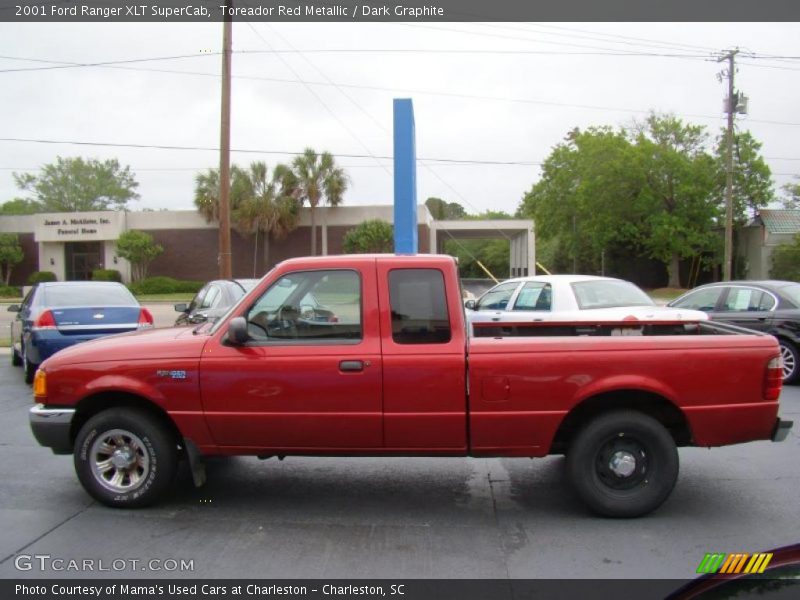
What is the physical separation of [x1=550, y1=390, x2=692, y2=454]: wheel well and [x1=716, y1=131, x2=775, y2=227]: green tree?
4005cm

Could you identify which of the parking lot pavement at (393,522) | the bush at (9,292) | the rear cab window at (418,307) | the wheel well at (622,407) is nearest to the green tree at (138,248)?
the bush at (9,292)

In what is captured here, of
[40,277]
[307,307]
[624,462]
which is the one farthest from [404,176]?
[40,277]

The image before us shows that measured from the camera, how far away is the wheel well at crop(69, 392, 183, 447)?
514cm

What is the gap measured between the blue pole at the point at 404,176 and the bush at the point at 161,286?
2887 cm

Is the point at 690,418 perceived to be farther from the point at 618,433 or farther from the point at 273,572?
the point at 273,572

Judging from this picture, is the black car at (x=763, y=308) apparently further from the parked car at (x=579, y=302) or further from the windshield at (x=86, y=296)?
the windshield at (x=86, y=296)

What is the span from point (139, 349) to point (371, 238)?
33593 mm

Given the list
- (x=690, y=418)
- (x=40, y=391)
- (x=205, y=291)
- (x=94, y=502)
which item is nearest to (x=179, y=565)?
(x=94, y=502)

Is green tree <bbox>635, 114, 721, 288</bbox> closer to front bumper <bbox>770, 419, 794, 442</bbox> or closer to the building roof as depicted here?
the building roof

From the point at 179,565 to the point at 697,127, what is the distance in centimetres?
4479

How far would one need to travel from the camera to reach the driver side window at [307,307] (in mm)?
4992

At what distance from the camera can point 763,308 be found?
10484mm

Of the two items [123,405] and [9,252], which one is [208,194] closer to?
[9,252]

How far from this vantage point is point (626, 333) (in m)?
5.81
